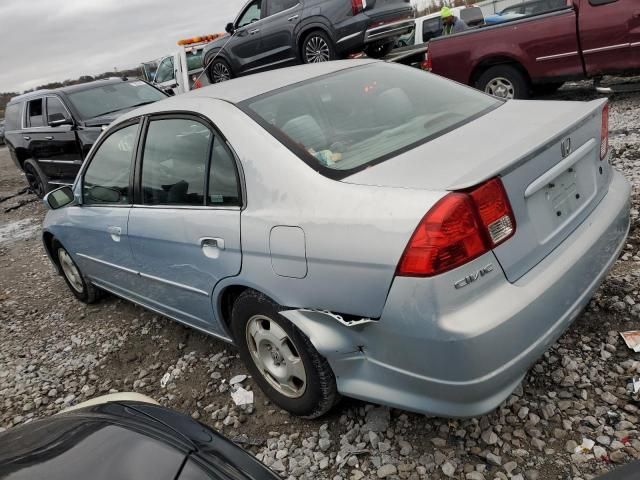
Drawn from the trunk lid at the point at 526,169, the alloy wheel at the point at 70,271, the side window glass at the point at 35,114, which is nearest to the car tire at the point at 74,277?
the alloy wheel at the point at 70,271

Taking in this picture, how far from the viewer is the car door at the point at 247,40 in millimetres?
9781

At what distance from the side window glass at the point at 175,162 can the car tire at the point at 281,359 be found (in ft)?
2.14

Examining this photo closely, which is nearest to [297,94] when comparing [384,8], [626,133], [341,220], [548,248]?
[341,220]

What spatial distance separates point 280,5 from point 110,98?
3421 mm

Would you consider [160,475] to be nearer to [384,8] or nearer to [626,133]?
[626,133]

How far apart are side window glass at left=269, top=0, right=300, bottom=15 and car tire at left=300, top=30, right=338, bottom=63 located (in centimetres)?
64

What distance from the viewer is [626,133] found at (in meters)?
5.93

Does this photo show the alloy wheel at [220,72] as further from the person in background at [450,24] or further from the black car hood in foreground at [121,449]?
the black car hood in foreground at [121,449]

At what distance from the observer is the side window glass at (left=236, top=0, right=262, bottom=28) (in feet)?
32.3

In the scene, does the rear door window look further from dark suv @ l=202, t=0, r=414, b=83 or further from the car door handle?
the car door handle

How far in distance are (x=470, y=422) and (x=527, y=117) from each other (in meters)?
1.42

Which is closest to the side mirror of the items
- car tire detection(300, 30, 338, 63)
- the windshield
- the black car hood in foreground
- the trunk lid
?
the black car hood in foreground

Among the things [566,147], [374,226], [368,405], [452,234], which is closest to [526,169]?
[566,147]

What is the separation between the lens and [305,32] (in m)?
9.06
